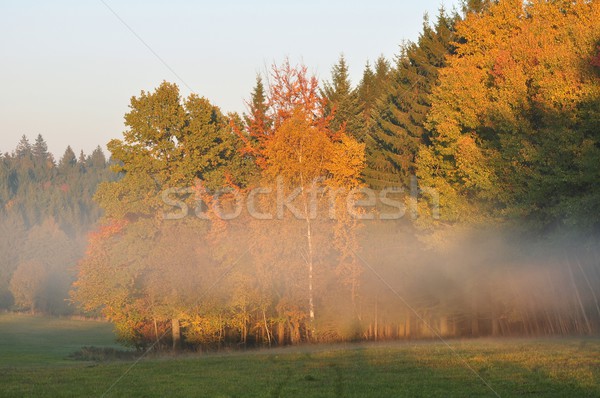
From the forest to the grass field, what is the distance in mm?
14012

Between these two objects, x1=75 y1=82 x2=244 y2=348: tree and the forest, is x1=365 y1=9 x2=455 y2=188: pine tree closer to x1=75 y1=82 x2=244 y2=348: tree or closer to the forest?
the forest

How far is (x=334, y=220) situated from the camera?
5122 cm

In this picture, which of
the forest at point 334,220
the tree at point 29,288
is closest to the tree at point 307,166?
the forest at point 334,220

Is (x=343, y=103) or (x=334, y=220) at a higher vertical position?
(x=343, y=103)

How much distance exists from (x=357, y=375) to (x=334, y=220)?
1062 inches

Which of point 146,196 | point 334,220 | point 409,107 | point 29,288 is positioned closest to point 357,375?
point 334,220

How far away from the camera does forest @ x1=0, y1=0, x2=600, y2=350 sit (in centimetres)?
4381

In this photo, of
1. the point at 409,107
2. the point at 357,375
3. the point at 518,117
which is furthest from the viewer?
the point at 409,107

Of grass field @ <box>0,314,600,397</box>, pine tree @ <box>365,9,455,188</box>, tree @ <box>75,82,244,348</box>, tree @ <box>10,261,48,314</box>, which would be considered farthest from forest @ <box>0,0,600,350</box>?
tree @ <box>10,261,48,314</box>

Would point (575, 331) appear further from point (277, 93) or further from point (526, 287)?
point (277, 93)

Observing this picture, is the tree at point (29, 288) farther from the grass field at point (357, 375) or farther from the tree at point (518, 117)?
the grass field at point (357, 375)

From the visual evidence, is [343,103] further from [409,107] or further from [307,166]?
[307,166]

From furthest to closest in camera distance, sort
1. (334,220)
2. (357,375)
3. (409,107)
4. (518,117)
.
→ (409,107), (334,220), (518,117), (357,375)

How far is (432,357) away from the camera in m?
28.4
